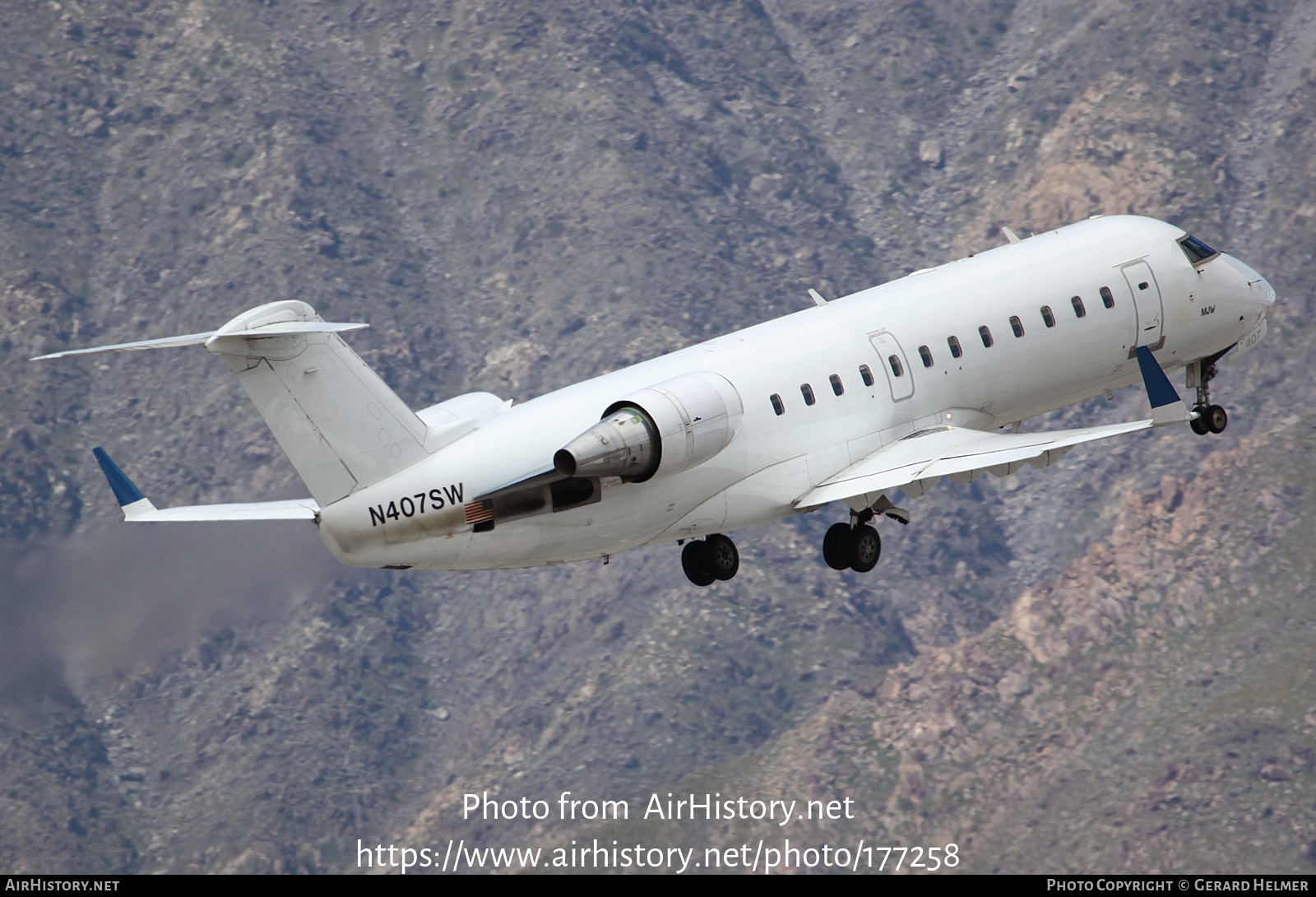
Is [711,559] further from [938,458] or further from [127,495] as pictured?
[127,495]

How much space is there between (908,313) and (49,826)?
16977cm

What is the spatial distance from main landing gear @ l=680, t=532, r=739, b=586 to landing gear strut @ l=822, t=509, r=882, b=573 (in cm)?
204

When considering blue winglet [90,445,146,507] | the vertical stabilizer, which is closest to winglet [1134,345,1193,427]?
the vertical stabilizer

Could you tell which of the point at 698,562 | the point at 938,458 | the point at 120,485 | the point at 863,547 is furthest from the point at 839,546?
the point at 120,485

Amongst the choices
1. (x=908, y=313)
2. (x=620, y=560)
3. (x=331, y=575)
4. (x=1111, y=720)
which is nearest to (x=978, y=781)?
(x=1111, y=720)

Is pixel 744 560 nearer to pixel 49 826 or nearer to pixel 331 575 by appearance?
pixel 331 575

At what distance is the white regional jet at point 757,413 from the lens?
38.8 metres

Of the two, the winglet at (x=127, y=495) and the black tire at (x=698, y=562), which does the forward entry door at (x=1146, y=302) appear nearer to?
the black tire at (x=698, y=562)

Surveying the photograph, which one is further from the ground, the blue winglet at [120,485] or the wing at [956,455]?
the blue winglet at [120,485]

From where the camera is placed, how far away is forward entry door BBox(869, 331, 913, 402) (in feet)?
145

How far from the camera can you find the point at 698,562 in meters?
45.0

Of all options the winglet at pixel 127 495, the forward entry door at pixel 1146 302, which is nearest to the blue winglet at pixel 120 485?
the winglet at pixel 127 495

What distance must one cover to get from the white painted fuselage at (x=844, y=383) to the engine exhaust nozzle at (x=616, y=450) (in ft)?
1.89

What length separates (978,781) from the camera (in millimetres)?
167000
